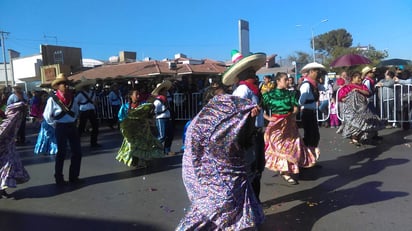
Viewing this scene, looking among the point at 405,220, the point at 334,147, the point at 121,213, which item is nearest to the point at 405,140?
the point at 334,147

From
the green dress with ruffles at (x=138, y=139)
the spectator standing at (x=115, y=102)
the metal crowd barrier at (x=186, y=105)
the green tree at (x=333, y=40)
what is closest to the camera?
the green dress with ruffles at (x=138, y=139)

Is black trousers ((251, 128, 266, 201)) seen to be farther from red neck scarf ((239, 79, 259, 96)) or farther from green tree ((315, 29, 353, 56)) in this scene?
green tree ((315, 29, 353, 56))

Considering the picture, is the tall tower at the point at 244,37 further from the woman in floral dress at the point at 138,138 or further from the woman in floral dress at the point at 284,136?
the woman in floral dress at the point at 138,138

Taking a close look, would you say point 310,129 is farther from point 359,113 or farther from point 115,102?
point 115,102

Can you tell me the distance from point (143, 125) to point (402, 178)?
187 inches

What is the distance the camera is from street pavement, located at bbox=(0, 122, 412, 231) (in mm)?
4484

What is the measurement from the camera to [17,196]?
6.13 meters

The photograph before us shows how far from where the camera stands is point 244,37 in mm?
7613

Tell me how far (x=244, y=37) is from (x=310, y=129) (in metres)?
2.27

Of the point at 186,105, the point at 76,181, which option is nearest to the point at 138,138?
the point at 76,181

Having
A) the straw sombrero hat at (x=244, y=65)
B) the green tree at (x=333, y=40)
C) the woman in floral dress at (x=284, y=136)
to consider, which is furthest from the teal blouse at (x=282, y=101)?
the green tree at (x=333, y=40)

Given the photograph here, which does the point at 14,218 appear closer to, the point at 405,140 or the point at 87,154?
the point at 87,154

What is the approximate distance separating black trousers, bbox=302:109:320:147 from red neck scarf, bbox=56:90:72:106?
3.99 metres

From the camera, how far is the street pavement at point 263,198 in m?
4.48
